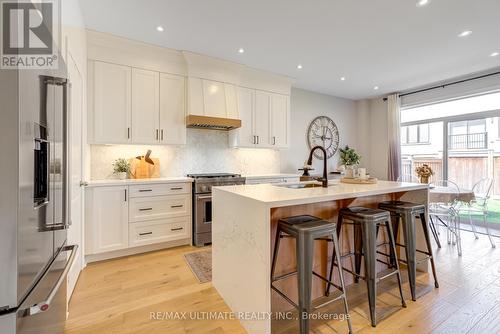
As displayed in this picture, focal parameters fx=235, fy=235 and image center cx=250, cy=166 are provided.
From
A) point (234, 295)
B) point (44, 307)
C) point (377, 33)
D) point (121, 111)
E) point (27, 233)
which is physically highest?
point (377, 33)

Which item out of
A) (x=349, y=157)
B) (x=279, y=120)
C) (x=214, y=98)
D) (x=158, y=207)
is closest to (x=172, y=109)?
(x=214, y=98)

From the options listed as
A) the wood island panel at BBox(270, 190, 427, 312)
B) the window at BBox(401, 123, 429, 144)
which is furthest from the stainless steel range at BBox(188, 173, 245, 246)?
the window at BBox(401, 123, 429, 144)

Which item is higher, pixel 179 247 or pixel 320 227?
pixel 320 227

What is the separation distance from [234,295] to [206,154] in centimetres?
253

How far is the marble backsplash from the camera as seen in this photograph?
10.7ft

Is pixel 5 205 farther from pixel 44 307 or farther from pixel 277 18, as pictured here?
pixel 277 18

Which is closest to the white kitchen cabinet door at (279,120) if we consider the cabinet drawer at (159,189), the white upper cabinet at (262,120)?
the white upper cabinet at (262,120)

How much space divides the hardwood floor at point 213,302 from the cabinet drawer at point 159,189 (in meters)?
0.82

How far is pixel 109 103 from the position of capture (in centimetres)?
300

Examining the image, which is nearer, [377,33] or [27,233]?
[27,233]

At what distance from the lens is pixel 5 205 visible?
→ 76 centimetres

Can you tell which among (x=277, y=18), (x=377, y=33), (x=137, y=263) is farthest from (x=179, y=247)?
(x=377, y=33)

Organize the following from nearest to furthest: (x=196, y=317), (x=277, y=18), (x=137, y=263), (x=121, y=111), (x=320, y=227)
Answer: (x=320, y=227) → (x=196, y=317) → (x=277, y=18) → (x=137, y=263) → (x=121, y=111)

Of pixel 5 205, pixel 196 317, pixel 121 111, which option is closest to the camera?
pixel 5 205
